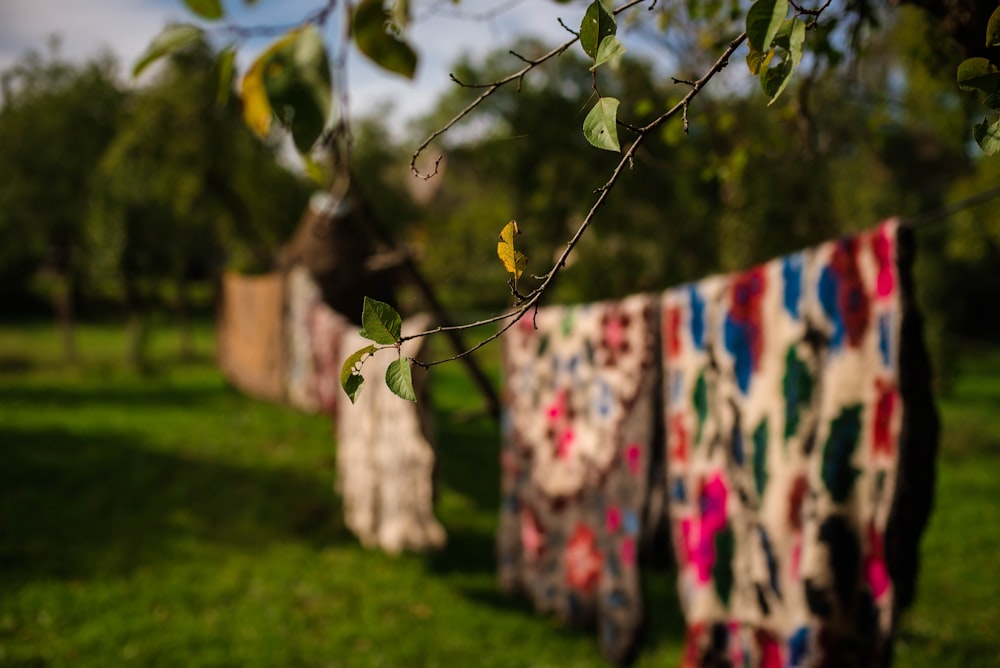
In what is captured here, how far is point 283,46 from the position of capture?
2.42 feet

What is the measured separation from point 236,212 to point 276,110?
365 inches

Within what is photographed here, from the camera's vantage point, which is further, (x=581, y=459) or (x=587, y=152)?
(x=587, y=152)

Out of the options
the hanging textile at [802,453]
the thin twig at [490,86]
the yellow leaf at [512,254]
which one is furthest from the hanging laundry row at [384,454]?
the yellow leaf at [512,254]

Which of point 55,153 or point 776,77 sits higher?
point 55,153

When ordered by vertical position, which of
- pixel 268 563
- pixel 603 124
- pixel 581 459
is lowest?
pixel 268 563

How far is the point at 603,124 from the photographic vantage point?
0.58m

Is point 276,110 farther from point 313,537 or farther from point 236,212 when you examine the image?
point 236,212

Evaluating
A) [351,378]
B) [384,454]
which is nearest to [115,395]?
[384,454]

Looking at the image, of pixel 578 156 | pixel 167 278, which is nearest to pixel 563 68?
pixel 578 156

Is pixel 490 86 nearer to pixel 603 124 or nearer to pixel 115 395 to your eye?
pixel 603 124

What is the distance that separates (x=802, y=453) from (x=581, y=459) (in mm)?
913

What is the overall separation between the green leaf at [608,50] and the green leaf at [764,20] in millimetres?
91

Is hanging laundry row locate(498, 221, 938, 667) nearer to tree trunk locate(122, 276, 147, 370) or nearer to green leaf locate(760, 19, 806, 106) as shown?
green leaf locate(760, 19, 806, 106)

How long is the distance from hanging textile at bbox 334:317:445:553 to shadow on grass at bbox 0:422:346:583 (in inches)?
31.9
